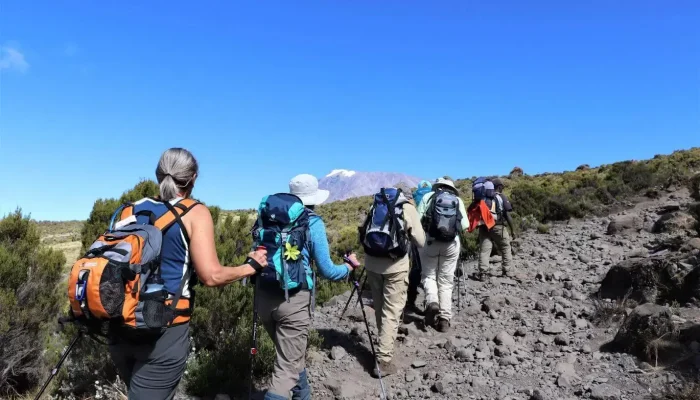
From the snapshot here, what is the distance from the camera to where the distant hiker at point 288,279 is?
3789 millimetres

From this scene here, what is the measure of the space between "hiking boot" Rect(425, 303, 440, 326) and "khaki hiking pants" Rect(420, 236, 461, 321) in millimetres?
50

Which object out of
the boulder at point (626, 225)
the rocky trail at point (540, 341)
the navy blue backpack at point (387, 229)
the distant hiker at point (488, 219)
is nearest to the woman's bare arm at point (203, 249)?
the navy blue backpack at point (387, 229)

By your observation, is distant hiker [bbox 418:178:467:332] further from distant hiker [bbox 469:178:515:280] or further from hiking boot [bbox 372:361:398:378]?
distant hiker [bbox 469:178:515:280]

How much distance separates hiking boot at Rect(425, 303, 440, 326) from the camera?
673 centimetres

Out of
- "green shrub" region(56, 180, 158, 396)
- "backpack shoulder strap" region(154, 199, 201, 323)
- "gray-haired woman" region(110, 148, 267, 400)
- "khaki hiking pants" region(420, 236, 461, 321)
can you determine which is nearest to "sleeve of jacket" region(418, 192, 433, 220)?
"khaki hiking pants" region(420, 236, 461, 321)

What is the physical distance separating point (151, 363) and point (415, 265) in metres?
5.15

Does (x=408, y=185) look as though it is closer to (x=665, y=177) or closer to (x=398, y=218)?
(x=398, y=218)

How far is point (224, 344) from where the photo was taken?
5.68m

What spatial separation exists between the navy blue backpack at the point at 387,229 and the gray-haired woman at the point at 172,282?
2.67m

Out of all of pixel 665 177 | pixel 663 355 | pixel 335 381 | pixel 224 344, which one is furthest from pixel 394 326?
pixel 665 177

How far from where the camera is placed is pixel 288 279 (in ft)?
12.3

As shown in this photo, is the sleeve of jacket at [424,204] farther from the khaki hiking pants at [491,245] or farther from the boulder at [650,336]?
the boulder at [650,336]

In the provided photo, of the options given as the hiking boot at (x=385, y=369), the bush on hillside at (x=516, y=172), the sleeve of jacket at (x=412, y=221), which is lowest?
the hiking boot at (x=385, y=369)

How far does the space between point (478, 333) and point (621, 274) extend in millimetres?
2743
